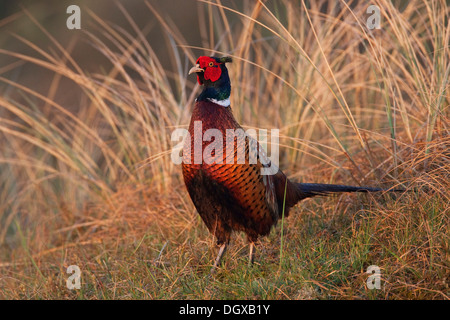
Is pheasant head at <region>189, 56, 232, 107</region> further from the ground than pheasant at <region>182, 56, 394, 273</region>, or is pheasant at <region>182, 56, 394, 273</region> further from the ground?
pheasant head at <region>189, 56, 232, 107</region>

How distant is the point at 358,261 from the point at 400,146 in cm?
119

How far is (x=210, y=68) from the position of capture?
3.00 meters

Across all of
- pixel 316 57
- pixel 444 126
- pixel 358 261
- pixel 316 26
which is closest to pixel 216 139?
pixel 358 261

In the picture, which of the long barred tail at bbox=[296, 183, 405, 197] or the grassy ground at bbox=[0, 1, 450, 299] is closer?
the grassy ground at bbox=[0, 1, 450, 299]

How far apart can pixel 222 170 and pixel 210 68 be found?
578mm

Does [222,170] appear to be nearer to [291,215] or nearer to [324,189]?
[324,189]

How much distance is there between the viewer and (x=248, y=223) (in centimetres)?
307

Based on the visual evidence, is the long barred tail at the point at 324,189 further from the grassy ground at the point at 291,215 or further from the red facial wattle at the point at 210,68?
the red facial wattle at the point at 210,68

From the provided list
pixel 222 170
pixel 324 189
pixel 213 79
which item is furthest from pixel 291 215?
pixel 213 79

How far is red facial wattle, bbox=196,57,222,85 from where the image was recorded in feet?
9.80

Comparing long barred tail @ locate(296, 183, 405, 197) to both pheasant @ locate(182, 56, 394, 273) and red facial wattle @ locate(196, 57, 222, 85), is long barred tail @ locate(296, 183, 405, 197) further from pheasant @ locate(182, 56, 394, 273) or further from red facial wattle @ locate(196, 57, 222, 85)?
red facial wattle @ locate(196, 57, 222, 85)

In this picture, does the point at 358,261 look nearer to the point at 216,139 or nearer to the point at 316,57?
the point at 216,139

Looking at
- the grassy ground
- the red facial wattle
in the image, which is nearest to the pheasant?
the red facial wattle

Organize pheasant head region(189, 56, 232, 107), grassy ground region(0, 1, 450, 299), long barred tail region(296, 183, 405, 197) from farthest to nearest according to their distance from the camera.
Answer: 1. long barred tail region(296, 183, 405, 197)
2. pheasant head region(189, 56, 232, 107)
3. grassy ground region(0, 1, 450, 299)
